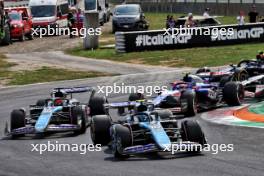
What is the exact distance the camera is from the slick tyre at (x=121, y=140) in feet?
40.4

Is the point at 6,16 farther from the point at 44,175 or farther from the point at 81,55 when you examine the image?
the point at 44,175

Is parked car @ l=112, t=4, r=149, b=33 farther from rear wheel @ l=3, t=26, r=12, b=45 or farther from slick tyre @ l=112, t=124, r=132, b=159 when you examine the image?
slick tyre @ l=112, t=124, r=132, b=159

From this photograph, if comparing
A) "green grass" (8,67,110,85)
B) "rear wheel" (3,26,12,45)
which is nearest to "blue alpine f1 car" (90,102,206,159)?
"green grass" (8,67,110,85)

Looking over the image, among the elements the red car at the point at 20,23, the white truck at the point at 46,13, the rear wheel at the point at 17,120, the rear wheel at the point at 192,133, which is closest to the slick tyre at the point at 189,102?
Answer: the rear wheel at the point at 17,120

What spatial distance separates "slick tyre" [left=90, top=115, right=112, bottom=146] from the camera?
13.4 metres

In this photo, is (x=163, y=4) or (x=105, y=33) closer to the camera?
(x=105, y=33)

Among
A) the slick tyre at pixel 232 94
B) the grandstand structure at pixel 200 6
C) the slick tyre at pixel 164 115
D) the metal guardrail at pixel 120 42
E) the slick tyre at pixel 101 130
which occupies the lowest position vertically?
the grandstand structure at pixel 200 6

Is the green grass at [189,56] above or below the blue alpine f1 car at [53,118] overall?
below

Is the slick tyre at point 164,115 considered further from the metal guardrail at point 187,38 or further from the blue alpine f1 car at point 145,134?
the metal guardrail at point 187,38

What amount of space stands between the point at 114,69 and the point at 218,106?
11894 mm

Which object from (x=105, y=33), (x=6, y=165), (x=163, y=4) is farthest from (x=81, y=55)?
(x=163, y=4)

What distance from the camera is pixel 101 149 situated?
13344 millimetres

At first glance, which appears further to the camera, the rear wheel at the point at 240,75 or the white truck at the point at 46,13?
the white truck at the point at 46,13

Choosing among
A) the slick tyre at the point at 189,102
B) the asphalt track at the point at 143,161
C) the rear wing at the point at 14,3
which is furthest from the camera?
the rear wing at the point at 14,3
